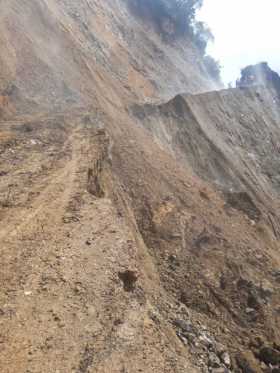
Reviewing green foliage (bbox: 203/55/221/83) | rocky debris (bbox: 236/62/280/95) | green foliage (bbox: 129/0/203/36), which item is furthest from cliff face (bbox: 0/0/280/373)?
green foliage (bbox: 203/55/221/83)

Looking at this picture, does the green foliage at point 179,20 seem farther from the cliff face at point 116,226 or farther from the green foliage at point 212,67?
the cliff face at point 116,226

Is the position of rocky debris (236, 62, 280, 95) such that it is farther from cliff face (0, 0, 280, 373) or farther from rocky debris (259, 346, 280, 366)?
rocky debris (259, 346, 280, 366)

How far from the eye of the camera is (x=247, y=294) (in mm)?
9445

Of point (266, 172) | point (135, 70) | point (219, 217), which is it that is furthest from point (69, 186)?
point (135, 70)

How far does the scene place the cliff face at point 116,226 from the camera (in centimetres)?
579

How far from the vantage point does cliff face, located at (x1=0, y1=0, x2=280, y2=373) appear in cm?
579

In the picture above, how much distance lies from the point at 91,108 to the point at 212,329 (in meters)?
9.53

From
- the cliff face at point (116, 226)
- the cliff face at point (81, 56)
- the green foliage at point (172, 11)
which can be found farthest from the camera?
the green foliage at point (172, 11)

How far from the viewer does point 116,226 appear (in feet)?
26.8

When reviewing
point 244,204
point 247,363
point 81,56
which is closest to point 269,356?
point 247,363

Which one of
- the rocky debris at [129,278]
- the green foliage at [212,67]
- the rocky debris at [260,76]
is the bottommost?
the rocky debris at [129,278]

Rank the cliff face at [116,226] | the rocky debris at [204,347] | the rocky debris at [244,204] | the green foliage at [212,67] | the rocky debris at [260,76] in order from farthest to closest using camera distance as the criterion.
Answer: the green foliage at [212,67] < the rocky debris at [260,76] < the rocky debris at [244,204] < the rocky debris at [204,347] < the cliff face at [116,226]

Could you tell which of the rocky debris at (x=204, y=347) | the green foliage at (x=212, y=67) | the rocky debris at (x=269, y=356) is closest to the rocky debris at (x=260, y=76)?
the green foliage at (x=212, y=67)

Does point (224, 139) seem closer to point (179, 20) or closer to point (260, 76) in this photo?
point (260, 76)
